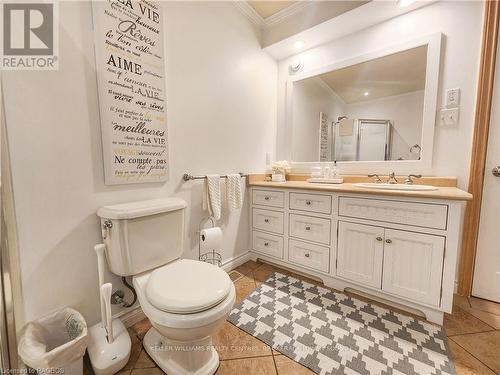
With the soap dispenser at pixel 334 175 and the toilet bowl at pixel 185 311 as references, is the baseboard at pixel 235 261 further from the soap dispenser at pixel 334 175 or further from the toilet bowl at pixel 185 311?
the soap dispenser at pixel 334 175

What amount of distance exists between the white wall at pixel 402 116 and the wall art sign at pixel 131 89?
1.76 m

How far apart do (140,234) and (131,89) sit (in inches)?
31.5

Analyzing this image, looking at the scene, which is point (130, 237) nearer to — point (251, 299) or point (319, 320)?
point (251, 299)

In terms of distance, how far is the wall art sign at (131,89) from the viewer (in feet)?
3.50

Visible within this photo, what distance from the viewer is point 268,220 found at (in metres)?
1.94

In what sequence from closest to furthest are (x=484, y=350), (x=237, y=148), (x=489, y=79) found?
(x=484, y=350) < (x=489, y=79) < (x=237, y=148)

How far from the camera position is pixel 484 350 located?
107 centimetres

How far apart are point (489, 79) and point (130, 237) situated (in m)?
2.37

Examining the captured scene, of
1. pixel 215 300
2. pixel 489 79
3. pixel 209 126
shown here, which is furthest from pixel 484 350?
pixel 209 126

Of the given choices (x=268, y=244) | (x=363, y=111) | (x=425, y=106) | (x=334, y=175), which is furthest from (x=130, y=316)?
(x=425, y=106)

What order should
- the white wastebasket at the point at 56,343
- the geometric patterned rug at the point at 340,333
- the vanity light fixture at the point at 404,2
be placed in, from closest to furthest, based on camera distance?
the white wastebasket at the point at 56,343 < the geometric patterned rug at the point at 340,333 < the vanity light fixture at the point at 404,2

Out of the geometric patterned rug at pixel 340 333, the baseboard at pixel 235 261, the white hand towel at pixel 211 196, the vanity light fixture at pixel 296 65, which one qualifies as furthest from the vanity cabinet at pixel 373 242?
the vanity light fixture at pixel 296 65

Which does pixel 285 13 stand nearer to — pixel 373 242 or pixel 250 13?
pixel 250 13

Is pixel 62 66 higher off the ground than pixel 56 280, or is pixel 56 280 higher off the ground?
pixel 62 66
